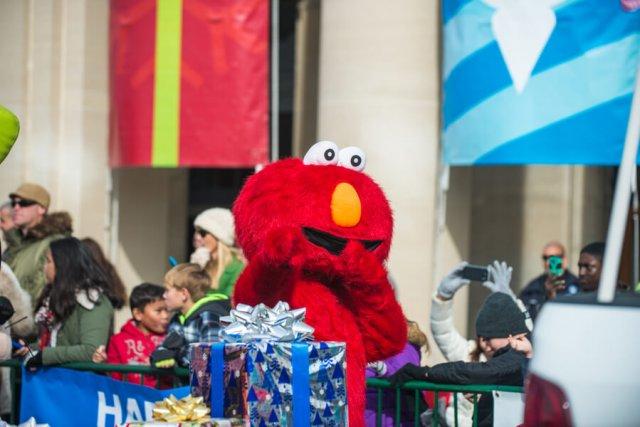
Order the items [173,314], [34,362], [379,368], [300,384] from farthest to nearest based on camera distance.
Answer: [173,314] < [34,362] < [379,368] < [300,384]

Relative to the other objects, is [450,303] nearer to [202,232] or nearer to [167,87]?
[202,232]

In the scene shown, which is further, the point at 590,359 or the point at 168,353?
the point at 168,353

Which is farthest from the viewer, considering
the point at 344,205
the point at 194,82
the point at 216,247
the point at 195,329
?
the point at 194,82

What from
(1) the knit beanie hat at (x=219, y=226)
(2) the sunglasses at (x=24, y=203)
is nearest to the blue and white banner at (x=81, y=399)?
(1) the knit beanie hat at (x=219, y=226)

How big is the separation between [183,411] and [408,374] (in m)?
Answer: 1.46

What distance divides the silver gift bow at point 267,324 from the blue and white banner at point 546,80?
3843 mm

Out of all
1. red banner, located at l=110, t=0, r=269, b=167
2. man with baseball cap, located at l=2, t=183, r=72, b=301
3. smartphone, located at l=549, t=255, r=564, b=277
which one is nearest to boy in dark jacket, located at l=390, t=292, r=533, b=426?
smartphone, located at l=549, t=255, r=564, b=277

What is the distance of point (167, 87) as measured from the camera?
1151 cm

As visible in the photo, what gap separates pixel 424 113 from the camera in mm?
11008

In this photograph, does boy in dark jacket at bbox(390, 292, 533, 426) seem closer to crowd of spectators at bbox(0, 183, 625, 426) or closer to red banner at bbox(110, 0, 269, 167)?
crowd of spectators at bbox(0, 183, 625, 426)

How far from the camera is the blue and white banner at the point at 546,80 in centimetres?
945

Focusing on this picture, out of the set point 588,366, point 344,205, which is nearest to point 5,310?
point 344,205

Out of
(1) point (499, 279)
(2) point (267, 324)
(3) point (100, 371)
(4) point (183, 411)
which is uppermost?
(1) point (499, 279)

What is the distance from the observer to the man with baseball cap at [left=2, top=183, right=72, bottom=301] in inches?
376
